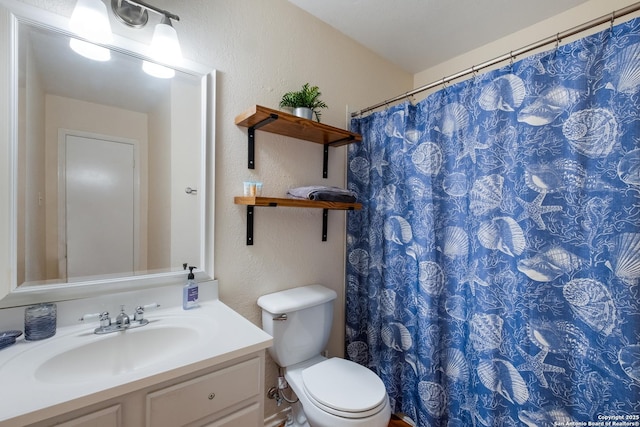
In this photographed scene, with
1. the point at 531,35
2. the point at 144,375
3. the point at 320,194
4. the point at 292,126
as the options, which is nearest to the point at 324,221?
the point at 320,194

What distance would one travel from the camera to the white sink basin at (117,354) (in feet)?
2.69

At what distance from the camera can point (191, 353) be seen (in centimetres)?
82

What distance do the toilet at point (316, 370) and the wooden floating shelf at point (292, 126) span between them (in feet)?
2.92

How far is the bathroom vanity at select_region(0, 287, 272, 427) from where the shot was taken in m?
0.64

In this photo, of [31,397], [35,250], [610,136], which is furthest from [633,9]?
[35,250]

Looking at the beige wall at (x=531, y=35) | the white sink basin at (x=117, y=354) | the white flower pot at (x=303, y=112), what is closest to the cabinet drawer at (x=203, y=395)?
the white sink basin at (x=117, y=354)

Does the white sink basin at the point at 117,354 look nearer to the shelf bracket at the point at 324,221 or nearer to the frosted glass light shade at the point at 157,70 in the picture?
the shelf bracket at the point at 324,221

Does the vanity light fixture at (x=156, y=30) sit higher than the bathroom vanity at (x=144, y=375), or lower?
higher

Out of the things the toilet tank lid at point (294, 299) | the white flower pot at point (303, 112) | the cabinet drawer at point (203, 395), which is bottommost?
the cabinet drawer at point (203, 395)

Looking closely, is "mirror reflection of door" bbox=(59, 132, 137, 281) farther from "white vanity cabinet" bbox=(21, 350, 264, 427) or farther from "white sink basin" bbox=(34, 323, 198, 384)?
"white vanity cabinet" bbox=(21, 350, 264, 427)

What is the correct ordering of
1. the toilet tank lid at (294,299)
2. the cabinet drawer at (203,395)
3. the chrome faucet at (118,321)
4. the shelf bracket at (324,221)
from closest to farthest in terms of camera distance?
the cabinet drawer at (203,395) < the chrome faucet at (118,321) < the toilet tank lid at (294,299) < the shelf bracket at (324,221)

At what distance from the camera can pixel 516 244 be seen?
3.82 feet

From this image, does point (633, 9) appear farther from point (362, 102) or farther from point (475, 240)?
point (362, 102)

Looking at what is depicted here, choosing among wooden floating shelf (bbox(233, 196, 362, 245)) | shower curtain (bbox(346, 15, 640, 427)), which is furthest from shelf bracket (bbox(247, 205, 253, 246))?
shower curtain (bbox(346, 15, 640, 427))
